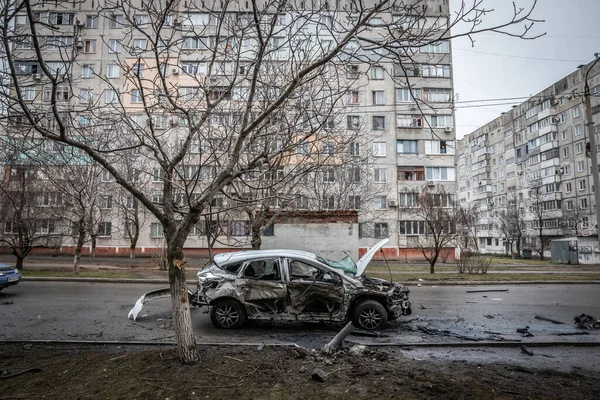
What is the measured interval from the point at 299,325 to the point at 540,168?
6002cm

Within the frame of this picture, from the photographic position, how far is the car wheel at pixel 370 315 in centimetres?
782

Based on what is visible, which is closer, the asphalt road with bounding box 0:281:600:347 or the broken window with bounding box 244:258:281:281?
the asphalt road with bounding box 0:281:600:347

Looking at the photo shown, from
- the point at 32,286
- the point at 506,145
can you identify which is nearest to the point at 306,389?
the point at 32,286

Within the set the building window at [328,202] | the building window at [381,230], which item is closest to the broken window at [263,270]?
the building window at [328,202]

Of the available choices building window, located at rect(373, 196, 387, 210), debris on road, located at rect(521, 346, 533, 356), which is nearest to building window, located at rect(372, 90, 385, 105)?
building window, located at rect(373, 196, 387, 210)

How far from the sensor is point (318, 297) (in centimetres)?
782

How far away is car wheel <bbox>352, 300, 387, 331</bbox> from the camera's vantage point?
308 inches

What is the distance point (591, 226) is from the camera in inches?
1818

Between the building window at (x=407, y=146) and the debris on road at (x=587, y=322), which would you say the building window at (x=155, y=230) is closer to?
the building window at (x=407, y=146)

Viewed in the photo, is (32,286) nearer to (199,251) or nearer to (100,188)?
(100,188)

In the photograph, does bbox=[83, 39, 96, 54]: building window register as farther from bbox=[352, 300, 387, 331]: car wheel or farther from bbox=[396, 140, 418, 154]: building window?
bbox=[352, 300, 387, 331]: car wheel

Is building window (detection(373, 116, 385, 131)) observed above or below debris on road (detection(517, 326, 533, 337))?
above

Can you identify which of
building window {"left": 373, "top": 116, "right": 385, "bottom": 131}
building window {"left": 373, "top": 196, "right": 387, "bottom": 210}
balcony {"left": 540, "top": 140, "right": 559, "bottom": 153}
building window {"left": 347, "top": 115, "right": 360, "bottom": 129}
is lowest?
building window {"left": 373, "top": 196, "right": 387, "bottom": 210}

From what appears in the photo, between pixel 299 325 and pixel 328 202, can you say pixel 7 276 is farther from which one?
pixel 328 202
